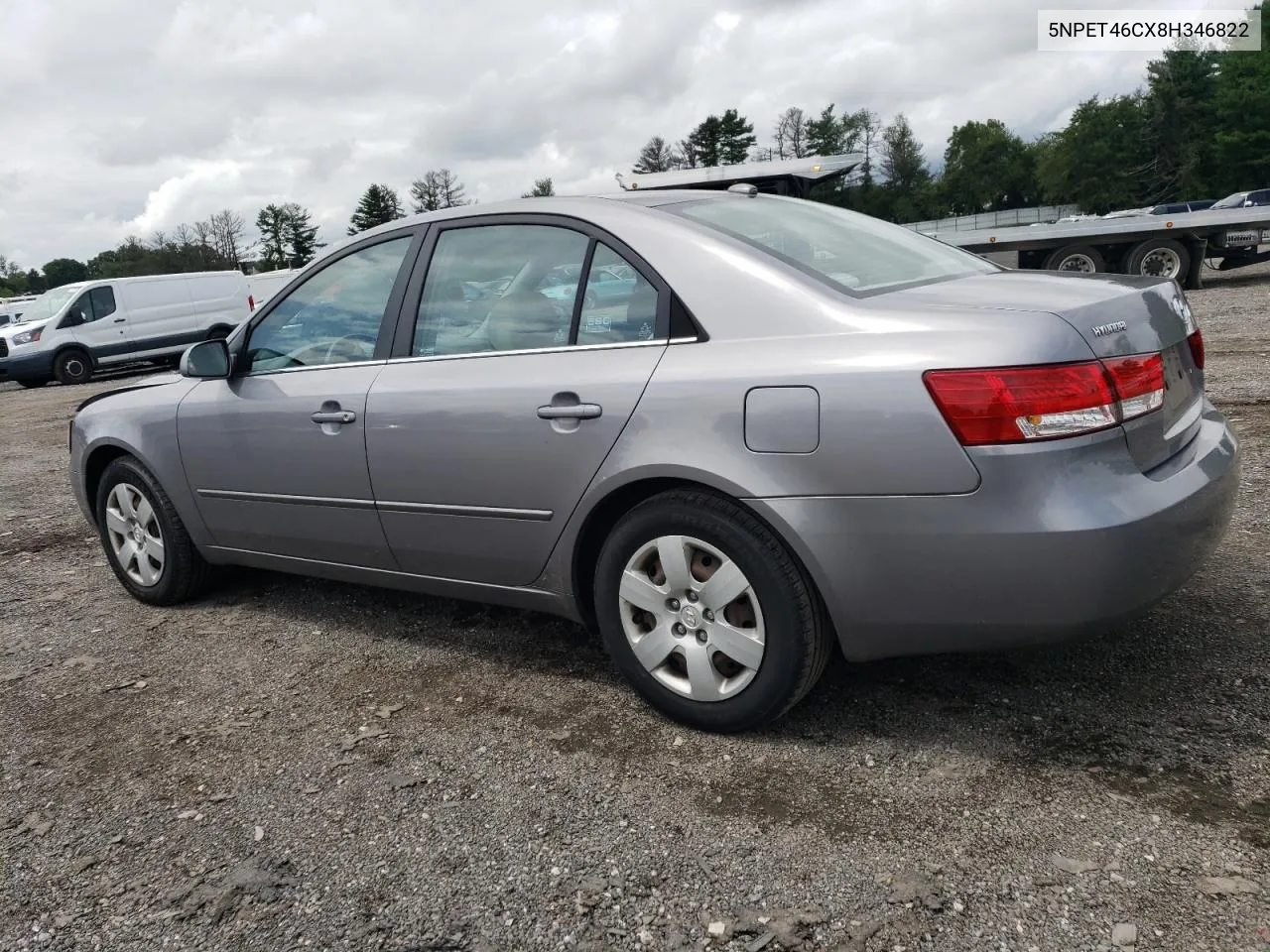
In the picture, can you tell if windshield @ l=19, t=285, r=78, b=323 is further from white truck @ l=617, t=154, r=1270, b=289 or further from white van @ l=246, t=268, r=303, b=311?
white truck @ l=617, t=154, r=1270, b=289

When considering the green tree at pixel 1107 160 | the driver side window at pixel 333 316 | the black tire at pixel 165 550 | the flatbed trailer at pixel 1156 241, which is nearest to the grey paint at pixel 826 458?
the driver side window at pixel 333 316

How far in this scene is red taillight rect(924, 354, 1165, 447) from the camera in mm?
2271

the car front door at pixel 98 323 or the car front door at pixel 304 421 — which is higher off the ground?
the car front door at pixel 98 323

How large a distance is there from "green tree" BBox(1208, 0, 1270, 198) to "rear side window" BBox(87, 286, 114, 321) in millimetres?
62120

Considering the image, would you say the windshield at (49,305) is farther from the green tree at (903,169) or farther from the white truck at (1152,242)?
the green tree at (903,169)

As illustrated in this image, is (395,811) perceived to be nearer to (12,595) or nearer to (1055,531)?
(1055,531)

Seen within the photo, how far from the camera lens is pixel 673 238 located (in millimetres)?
2889

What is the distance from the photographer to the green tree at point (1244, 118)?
58.3 metres

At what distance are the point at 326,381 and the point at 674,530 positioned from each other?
157 cm

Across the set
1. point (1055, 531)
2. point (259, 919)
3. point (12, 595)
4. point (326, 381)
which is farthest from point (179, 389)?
point (1055, 531)

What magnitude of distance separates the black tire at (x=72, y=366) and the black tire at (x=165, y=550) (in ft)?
53.8

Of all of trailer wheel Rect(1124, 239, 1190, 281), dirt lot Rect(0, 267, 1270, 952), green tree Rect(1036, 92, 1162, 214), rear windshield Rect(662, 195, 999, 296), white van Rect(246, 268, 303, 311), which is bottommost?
dirt lot Rect(0, 267, 1270, 952)

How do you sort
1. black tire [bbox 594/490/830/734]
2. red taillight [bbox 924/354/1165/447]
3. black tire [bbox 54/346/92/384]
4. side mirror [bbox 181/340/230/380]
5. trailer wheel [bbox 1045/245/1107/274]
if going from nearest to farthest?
1. red taillight [bbox 924/354/1165/447]
2. black tire [bbox 594/490/830/734]
3. side mirror [bbox 181/340/230/380]
4. trailer wheel [bbox 1045/245/1107/274]
5. black tire [bbox 54/346/92/384]

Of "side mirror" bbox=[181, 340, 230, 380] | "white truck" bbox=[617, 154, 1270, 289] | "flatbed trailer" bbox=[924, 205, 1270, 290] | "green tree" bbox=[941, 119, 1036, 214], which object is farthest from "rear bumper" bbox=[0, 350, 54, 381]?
"green tree" bbox=[941, 119, 1036, 214]
